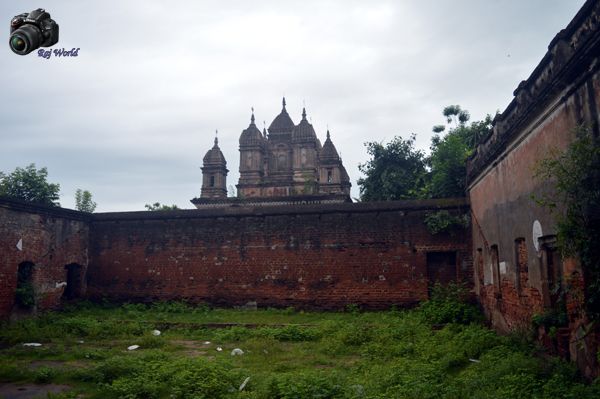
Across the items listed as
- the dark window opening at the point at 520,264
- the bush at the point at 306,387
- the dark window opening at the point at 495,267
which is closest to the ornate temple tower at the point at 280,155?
the dark window opening at the point at 495,267

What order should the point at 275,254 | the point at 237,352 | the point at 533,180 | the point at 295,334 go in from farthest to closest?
1. the point at 275,254
2. the point at 295,334
3. the point at 237,352
4. the point at 533,180

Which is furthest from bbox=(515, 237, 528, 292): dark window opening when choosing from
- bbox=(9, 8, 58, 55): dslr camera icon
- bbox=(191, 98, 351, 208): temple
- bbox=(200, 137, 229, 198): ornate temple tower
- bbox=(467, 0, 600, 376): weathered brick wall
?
bbox=(200, 137, 229, 198): ornate temple tower

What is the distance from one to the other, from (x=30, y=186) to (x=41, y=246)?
699 cm

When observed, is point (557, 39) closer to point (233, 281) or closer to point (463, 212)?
point (463, 212)

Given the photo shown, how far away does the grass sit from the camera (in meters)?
6.03

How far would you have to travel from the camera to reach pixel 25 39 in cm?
189

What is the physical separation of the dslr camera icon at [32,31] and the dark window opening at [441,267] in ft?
41.3

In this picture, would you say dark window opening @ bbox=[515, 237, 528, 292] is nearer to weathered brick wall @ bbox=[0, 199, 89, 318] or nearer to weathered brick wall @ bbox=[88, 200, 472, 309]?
weathered brick wall @ bbox=[88, 200, 472, 309]

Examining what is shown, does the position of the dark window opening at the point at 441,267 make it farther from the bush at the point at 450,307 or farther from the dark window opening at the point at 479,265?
the dark window opening at the point at 479,265

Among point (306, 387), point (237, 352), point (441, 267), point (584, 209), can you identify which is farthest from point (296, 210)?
point (584, 209)

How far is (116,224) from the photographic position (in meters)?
15.5

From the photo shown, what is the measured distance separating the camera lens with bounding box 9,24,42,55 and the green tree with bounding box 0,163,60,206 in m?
19.2

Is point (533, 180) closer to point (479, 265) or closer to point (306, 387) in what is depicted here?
point (306, 387)

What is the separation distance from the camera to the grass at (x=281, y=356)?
6.03 meters
